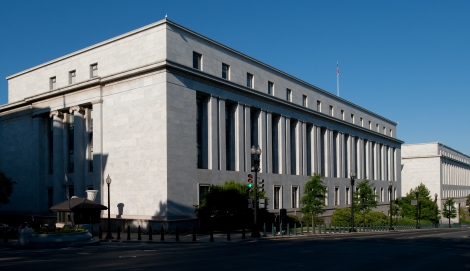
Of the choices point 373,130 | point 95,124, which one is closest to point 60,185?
point 95,124

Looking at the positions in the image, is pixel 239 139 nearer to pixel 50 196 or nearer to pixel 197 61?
pixel 197 61

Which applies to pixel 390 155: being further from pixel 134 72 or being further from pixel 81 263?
pixel 81 263

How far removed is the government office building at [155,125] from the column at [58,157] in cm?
12

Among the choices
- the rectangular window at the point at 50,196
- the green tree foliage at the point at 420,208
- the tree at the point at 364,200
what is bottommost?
the green tree foliage at the point at 420,208

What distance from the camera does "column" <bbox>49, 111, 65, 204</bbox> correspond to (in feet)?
182

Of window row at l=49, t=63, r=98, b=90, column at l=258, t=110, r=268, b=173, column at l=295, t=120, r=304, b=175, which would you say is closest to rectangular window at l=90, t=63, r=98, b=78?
window row at l=49, t=63, r=98, b=90

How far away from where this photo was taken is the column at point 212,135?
50000 millimetres

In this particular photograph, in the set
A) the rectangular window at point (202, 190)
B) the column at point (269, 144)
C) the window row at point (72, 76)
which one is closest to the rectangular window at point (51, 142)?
the window row at point (72, 76)

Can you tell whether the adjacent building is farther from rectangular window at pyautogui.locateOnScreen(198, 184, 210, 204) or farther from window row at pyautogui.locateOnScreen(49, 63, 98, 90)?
window row at pyautogui.locateOnScreen(49, 63, 98, 90)

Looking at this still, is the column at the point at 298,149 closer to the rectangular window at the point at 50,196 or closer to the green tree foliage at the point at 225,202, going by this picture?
the green tree foliage at the point at 225,202

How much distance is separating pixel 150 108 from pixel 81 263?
2806 centimetres

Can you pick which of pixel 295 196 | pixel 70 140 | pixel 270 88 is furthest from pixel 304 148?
pixel 70 140

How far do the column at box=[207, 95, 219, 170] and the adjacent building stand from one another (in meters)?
89.8

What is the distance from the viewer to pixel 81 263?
61.8ft
